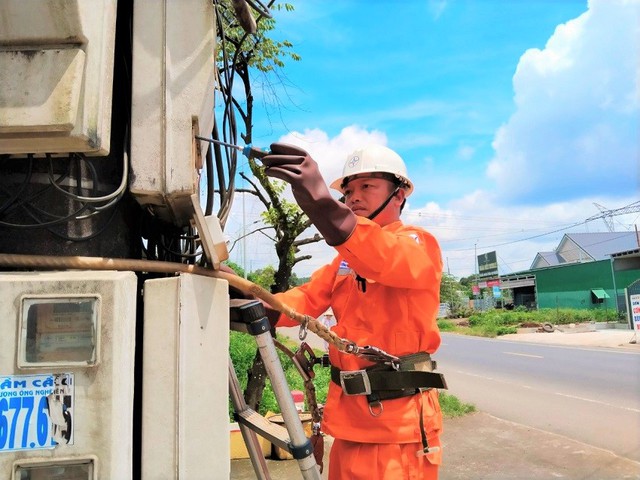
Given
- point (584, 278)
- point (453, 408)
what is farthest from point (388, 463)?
point (584, 278)

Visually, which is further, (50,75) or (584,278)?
(584,278)

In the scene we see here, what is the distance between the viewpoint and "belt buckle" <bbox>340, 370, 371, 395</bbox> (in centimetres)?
208

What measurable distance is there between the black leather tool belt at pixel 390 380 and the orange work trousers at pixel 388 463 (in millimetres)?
198

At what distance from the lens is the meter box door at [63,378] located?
1138 mm

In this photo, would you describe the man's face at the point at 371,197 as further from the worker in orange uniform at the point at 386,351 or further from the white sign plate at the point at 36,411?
the white sign plate at the point at 36,411

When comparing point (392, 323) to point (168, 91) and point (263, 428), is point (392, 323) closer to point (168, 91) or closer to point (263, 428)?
point (263, 428)

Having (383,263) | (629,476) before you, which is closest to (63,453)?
(383,263)

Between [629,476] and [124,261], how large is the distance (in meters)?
5.84

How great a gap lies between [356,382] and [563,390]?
399 inches

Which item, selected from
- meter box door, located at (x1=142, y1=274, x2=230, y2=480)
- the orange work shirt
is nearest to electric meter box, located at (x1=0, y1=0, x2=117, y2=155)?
meter box door, located at (x1=142, y1=274, x2=230, y2=480)

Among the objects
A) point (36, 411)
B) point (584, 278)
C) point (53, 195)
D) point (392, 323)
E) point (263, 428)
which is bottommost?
point (263, 428)

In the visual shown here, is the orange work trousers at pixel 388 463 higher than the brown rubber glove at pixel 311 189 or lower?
lower

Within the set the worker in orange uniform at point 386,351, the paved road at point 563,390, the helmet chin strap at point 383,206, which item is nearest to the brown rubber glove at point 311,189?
the worker in orange uniform at point 386,351

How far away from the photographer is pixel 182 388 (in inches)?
49.7
